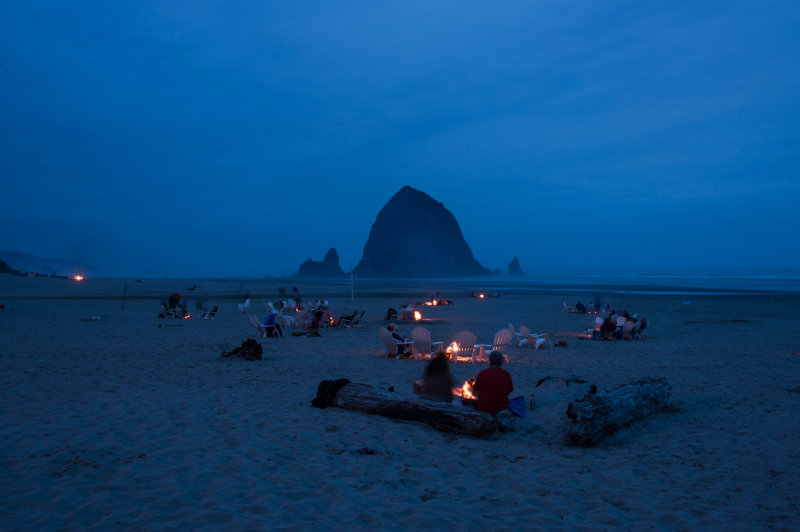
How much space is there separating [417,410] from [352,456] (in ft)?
4.26

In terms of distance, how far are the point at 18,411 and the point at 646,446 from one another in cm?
716

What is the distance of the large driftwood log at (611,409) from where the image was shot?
17.6 feet

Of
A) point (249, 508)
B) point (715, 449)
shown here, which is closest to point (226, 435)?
point (249, 508)

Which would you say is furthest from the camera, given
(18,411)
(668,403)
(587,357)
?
(587,357)

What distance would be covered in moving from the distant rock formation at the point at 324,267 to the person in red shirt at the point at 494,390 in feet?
530

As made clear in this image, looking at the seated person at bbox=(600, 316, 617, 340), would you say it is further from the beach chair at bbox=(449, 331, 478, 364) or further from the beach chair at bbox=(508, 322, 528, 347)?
the beach chair at bbox=(449, 331, 478, 364)

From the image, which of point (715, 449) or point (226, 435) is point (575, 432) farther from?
point (226, 435)

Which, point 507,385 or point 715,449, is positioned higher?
point 507,385

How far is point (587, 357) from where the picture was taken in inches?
434

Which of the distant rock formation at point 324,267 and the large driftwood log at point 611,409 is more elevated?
the distant rock formation at point 324,267

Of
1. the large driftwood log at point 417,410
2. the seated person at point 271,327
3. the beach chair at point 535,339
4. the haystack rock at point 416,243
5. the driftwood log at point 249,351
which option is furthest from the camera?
the haystack rock at point 416,243

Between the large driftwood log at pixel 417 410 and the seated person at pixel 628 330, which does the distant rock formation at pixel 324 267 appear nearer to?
the seated person at pixel 628 330

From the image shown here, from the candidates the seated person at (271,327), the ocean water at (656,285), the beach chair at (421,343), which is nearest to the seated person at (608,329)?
the beach chair at (421,343)

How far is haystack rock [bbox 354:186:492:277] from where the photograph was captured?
164 m
